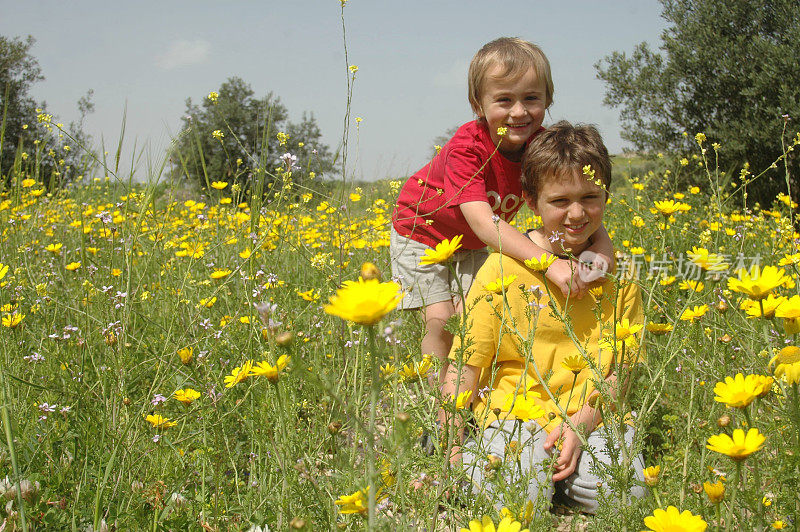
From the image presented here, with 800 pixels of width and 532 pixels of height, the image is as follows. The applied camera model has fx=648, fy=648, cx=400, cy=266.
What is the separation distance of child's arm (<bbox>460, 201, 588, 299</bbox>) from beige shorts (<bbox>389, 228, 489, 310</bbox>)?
0.33 m

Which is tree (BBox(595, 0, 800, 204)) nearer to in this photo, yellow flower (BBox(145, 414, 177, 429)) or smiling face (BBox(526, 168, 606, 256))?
smiling face (BBox(526, 168, 606, 256))

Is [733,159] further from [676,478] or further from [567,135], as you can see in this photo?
[676,478]

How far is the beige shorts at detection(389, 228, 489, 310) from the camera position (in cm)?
270

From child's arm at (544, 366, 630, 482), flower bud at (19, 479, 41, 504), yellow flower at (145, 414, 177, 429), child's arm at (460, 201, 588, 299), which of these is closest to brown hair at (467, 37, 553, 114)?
child's arm at (460, 201, 588, 299)

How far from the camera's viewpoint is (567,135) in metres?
2.25

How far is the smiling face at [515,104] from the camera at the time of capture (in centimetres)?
251

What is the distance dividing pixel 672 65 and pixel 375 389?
7736 mm

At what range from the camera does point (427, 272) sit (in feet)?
9.02

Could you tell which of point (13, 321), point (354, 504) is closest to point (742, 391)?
point (354, 504)

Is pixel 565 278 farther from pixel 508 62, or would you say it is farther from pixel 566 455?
pixel 508 62

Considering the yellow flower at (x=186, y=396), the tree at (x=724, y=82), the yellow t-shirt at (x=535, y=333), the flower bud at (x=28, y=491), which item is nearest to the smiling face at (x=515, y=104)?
the yellow t-shirt at (x=535, y=333)

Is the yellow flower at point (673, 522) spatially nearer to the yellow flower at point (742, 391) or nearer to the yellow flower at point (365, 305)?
the yellow flower at point (742, 391)

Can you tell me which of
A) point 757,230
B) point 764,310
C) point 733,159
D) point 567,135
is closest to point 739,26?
point 733,159

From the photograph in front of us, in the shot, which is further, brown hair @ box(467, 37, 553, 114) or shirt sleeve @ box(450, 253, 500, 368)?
brown hair @ box(467, 37, 553, 114)
